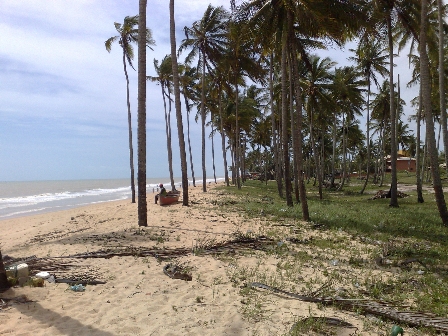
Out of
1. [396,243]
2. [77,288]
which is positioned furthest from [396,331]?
[396,243]

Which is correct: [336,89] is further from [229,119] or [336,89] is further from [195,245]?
[195,245]

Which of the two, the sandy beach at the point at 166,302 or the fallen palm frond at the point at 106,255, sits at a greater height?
the fallen palm frond at the point at 106,255

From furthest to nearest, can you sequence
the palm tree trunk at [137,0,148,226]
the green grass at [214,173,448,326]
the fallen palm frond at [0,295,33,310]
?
the palm tree trunk at [137,0,148,226] < the green grass at [214,173,448,326] < the fallen palm frond at [0,295,33,310]

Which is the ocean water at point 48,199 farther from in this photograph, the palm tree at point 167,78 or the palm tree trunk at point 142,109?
the palm tree trunk at point 142,109

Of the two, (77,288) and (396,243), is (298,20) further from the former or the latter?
(77,288)

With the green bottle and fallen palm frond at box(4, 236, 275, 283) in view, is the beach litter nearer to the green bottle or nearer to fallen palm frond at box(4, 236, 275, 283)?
fallen palm frond at box(4, 236, 275, 283)

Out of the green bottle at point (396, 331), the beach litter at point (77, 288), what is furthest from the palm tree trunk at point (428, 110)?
the beach litter at point (77, 288)

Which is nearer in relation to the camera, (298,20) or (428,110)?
(428,110)

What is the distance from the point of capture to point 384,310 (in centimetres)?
400

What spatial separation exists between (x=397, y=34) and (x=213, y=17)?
11.2m

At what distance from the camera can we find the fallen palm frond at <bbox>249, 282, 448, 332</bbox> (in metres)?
3.69

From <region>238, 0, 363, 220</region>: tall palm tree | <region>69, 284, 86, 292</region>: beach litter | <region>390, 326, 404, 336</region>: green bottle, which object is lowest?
<region>390, 326, 404, 336</region>: green bottle

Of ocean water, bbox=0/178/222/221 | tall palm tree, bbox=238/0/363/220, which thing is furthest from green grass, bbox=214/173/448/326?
ocean water, bbox=0/178/222/221

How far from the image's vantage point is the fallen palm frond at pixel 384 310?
369 centimetres
